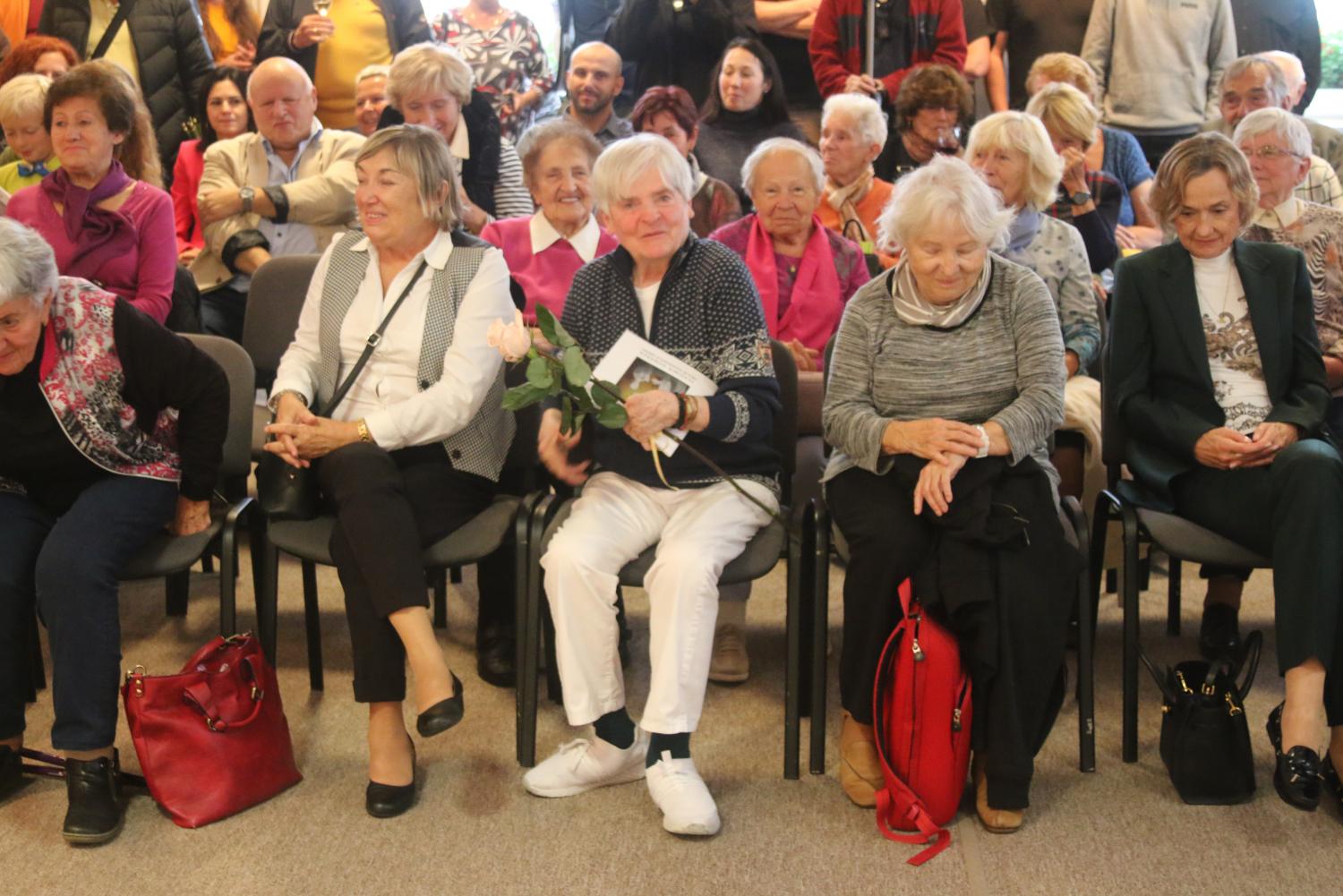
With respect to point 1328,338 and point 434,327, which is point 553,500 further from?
point 1328,338

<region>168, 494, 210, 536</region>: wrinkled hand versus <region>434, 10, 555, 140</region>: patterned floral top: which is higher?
<region>434, 10, 555, 140</region>: patterned floral top

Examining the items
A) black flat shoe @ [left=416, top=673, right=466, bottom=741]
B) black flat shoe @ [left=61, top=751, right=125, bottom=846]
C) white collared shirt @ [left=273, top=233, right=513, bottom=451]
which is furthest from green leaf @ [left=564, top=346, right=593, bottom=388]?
black flat shoe @ [left=61, top=751, right=125, bottom=846]

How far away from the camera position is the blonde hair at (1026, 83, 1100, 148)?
4191 mm

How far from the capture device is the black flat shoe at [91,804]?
246cm

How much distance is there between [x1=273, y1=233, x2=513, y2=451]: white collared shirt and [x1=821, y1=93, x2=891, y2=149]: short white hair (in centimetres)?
161

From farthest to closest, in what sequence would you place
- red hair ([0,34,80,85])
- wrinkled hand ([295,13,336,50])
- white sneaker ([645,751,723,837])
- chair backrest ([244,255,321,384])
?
wrinkled hand ([295,13,336,50])
red hair ([0,34,80,85])
chair backrest ([244,255,321,384])
white sneaker ([645,751,723,837])

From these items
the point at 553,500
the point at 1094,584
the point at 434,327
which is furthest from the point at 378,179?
the point at 1094,584

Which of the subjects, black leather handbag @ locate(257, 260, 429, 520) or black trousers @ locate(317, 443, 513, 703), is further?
black leather handbag @ locate(257, 260, 429, 520)

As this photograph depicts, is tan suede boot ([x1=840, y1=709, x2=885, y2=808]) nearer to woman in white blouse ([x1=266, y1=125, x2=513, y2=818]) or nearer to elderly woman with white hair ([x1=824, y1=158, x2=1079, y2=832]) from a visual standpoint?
elderly woman with white hair ([x1=824, y1=158, x2=1079, y2=832])

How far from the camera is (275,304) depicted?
3.50 meters

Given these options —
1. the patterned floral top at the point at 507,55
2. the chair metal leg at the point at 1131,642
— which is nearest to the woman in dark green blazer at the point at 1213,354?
the chair metal leg at the point at 1131,642

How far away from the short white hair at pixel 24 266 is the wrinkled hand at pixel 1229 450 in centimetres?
239

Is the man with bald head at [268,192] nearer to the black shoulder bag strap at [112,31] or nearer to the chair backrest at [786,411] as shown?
the black shoulder bag strap at [112,31]

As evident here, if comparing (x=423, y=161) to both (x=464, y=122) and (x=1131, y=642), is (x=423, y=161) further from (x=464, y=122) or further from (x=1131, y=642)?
(x=1131, y=642)
